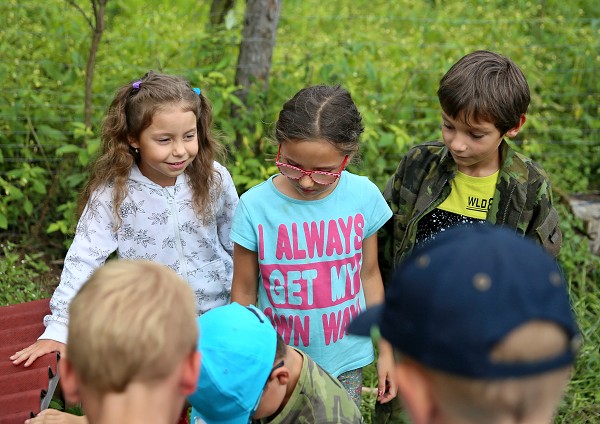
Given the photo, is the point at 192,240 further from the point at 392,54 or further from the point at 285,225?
the point at 392,54

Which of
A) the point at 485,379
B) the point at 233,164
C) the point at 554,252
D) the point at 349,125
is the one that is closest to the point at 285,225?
the point at 349,125

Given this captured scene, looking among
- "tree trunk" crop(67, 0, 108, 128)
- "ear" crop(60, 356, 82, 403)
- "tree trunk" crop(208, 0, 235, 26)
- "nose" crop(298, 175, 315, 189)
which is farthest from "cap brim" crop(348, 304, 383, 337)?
"tree trunk" crop(208, 0, 235, 26)

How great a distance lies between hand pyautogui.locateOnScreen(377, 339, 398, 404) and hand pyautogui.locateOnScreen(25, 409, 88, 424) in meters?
1.15

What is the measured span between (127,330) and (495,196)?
184 centimetres

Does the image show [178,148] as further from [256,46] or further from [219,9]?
[219,9]

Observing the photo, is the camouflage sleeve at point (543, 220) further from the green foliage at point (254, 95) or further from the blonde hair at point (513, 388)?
the blonde hair at point (513, 388)

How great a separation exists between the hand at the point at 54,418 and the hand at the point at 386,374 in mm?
1150

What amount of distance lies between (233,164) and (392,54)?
Result: 230 centimetres

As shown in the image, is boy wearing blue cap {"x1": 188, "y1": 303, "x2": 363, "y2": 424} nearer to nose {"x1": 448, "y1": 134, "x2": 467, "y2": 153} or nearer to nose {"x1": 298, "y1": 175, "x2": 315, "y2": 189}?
nose {"x1": 298, "y1": 175, "x2": 315, "y2": 189}

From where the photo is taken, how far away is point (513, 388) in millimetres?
1224

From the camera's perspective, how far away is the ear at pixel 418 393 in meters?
1.30

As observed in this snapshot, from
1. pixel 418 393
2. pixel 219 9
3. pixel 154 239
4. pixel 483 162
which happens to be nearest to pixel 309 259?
pixel 154 239

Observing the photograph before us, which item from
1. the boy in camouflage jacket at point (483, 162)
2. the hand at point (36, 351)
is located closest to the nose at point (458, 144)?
the boy in camouflage jacket at point (483, 162)

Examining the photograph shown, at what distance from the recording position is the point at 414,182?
10.3 feet
